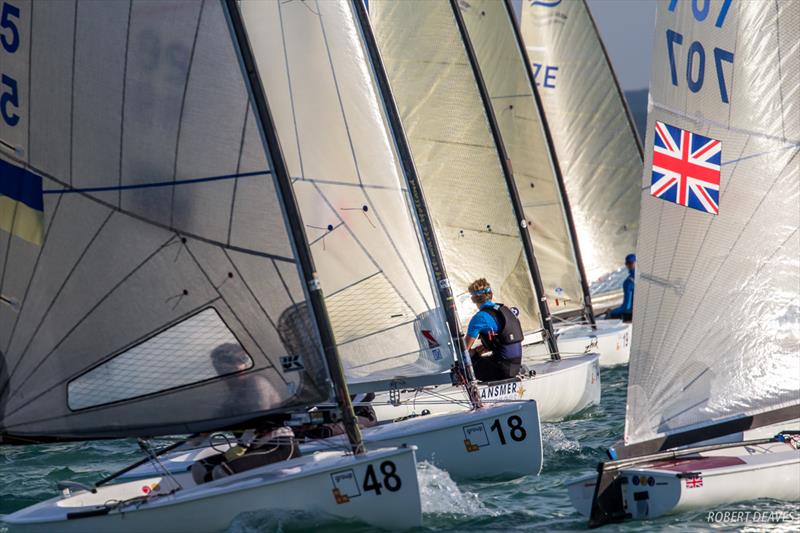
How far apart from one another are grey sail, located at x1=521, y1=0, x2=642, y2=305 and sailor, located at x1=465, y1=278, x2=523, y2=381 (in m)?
9.48

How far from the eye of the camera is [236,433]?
8445 millimetres

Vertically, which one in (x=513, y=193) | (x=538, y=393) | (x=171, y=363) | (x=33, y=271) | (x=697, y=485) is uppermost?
(x=513, y=193)

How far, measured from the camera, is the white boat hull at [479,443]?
9.51 meters

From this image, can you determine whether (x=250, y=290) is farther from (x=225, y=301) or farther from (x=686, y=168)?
(x=686, y=168)

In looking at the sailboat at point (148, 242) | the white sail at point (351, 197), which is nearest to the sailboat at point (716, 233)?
the sailboat at point (148, 242)

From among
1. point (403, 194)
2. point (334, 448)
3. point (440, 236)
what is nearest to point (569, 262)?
point (440, 236)

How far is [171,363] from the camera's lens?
8.11 meters

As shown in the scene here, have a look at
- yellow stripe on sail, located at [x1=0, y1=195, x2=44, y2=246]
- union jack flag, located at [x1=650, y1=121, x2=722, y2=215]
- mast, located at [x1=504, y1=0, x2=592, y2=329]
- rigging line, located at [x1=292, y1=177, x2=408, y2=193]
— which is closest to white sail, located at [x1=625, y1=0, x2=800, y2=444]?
union jack flag, located at [x1=650, y1=121, x2=722, y2=215]

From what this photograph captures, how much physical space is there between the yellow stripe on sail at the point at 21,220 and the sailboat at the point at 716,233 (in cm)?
371

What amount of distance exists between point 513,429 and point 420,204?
2.28 m

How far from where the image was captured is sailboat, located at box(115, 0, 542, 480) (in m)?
10.7

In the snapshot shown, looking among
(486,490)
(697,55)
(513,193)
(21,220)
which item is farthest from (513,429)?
(513,193)

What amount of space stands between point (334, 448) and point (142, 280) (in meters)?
1.66

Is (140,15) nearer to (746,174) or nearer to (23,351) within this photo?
(23,351)
